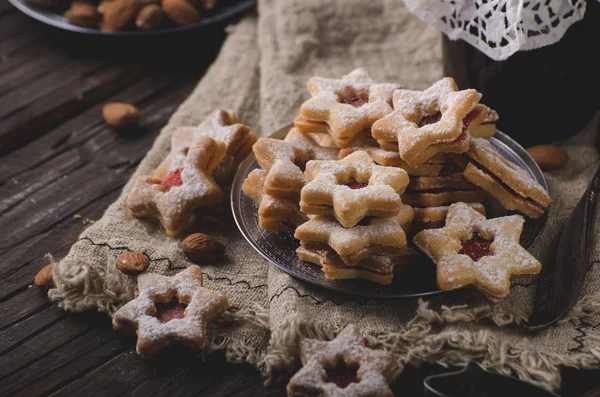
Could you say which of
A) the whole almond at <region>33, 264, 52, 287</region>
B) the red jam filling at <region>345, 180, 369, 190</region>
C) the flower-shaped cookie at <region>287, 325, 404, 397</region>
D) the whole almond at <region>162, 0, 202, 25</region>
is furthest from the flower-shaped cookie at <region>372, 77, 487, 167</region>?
the whole almond at <region>162, 0, 202, 25</region>

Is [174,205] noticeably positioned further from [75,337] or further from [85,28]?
[85,28]

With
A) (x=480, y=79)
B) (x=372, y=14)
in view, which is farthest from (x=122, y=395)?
(x=372, y=14)

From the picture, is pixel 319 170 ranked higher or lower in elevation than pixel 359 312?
higher

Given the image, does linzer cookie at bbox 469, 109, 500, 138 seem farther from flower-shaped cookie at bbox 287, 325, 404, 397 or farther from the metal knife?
flower-shaped cookie at bbox 287, 325, 404, 397

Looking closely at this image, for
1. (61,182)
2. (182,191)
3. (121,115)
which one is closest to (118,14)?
(121,115)

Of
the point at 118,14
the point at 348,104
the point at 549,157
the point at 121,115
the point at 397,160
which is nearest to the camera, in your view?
the point at 397,160

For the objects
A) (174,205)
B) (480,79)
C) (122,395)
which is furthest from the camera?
(480,79)

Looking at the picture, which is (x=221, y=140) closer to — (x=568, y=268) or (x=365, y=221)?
(x=365, y=221)
